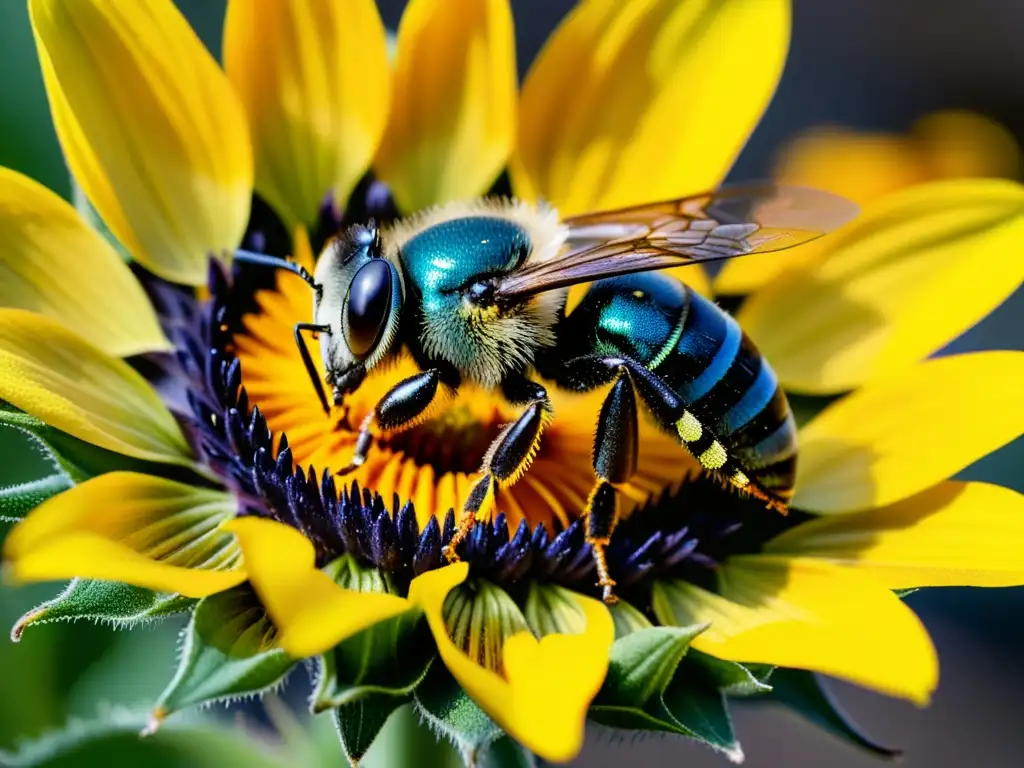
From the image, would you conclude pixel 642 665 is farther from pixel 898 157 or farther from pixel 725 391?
pixel 898 157

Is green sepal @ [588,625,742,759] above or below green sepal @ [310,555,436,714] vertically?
below

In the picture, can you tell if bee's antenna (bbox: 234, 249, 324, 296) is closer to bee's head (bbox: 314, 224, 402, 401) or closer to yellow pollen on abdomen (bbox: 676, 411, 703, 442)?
bee's head (bbox: 314, 224, 402, 401)

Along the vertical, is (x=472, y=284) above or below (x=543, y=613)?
above

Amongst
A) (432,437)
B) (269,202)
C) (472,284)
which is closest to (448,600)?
(432,437)

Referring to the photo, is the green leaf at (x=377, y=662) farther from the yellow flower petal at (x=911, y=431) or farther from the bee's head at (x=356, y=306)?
the yellow flower petal at (x=911, y=431)

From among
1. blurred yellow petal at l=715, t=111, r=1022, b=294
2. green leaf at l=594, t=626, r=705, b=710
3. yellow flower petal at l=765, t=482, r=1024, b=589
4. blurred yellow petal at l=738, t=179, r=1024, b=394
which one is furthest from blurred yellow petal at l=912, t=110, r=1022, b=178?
green leaf at l=594, t=626, r=705, b=710

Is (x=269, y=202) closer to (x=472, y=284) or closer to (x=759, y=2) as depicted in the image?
(x=472, y=284)
